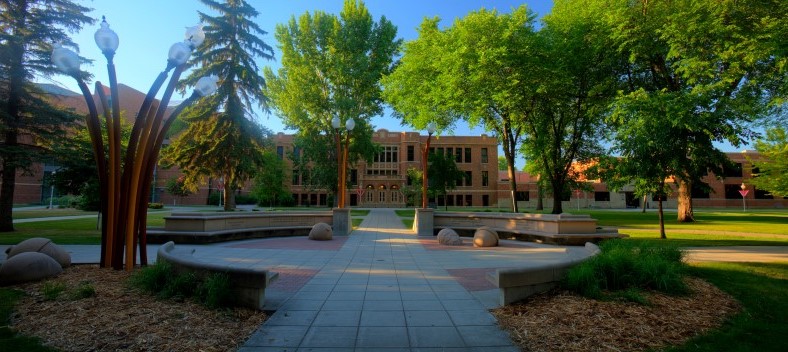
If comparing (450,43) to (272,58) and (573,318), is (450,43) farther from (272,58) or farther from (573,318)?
(573,318)

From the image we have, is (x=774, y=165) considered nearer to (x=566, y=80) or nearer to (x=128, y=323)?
(x=566, y=80)

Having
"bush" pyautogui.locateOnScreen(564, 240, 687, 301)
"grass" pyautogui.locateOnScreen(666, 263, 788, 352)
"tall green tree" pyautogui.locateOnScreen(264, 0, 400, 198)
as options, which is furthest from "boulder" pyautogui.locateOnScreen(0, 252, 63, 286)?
"tall green tree" pyautogui.locateOnScreen(264, 0, 400, 198)

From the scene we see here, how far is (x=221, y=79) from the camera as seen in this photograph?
24.4 metres

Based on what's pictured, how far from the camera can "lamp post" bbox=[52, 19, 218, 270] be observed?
21.8ft

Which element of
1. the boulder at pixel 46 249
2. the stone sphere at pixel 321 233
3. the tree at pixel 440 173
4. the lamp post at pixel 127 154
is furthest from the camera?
the tree at pixel 440 173

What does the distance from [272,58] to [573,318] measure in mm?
26167

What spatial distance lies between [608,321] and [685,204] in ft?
93.9

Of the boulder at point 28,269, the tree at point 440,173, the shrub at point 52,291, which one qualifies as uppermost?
the tree at point 440,173

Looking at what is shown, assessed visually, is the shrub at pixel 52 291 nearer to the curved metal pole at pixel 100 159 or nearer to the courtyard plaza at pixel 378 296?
the curved metal pole at pixel 100 159

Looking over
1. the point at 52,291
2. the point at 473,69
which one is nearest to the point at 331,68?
the point at 473,69

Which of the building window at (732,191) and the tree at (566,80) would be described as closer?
the tree at (566,80)

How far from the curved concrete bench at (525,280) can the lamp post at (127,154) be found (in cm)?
597

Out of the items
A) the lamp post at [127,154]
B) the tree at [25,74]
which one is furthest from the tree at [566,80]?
the tree at [25,74]

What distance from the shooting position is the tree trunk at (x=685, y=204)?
26719 mm
